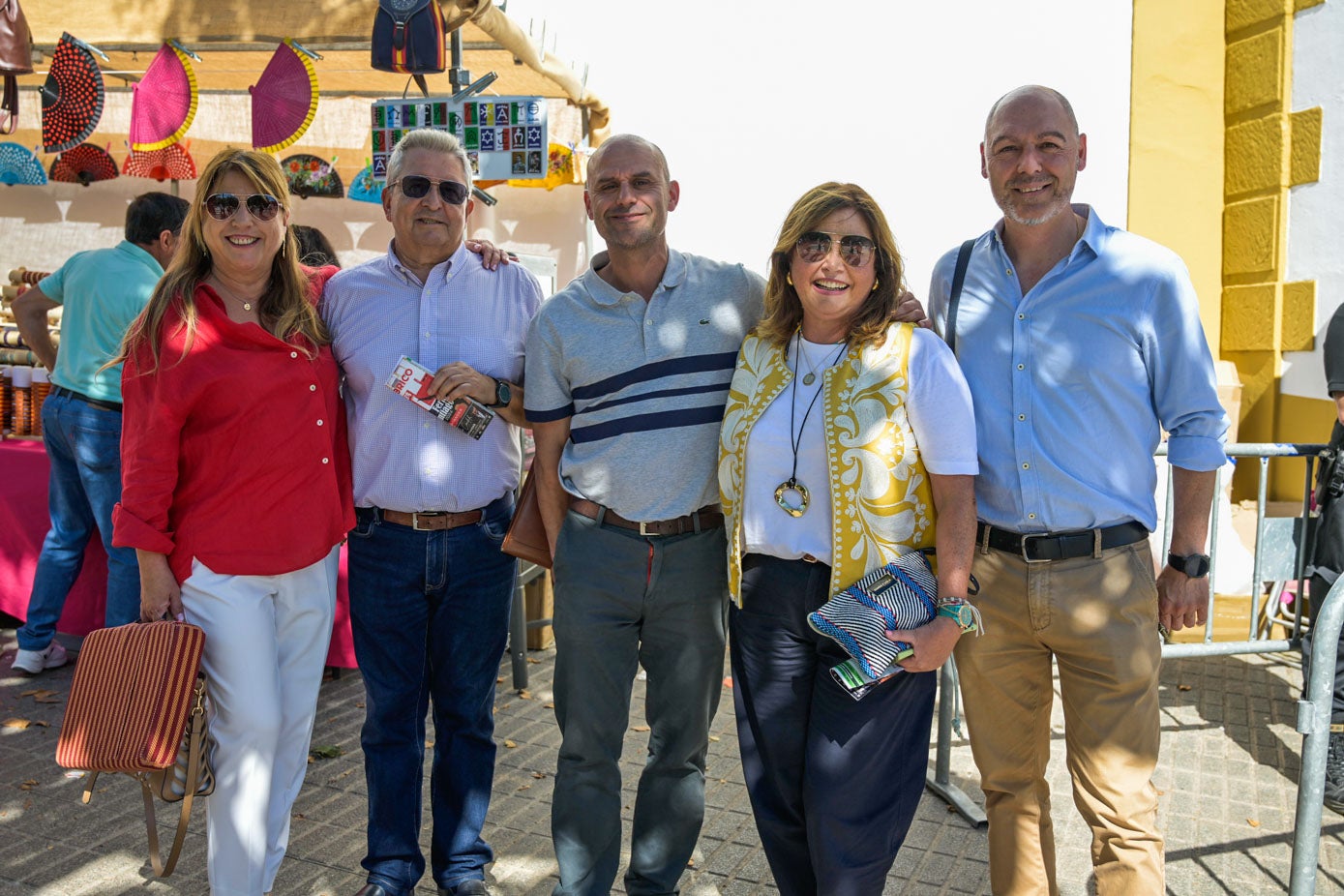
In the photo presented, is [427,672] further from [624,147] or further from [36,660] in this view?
[36,660]

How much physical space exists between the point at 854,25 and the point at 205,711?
7.49m

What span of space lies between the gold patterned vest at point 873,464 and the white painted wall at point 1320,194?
18.5ft

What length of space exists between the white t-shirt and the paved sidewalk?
58.7 inches

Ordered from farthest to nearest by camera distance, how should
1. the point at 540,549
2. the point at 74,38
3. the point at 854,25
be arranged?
the point at 854,25, the point at 74,38, the point at 540,549

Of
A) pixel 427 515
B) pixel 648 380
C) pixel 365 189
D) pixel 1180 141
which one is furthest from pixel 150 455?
pixel 1180 141

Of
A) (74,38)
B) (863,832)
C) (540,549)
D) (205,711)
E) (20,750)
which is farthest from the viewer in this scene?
(74,38)

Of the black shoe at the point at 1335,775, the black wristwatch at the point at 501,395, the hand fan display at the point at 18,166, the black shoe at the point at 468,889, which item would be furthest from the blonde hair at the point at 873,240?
Answer: the hand fan display at the point at 18,166

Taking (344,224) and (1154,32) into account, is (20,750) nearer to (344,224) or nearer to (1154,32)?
(344,224)

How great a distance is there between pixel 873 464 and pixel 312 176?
734 centimetres

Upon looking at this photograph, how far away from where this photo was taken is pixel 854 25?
8.34 m

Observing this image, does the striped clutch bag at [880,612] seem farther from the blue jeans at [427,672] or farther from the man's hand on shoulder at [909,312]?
the blue jeans at [427,672]

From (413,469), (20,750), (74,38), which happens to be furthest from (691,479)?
(74,38)

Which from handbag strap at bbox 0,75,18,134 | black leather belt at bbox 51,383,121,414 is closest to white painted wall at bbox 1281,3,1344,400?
black leather belt at bbox 51,383,121,414

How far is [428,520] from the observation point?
3.02 meters
